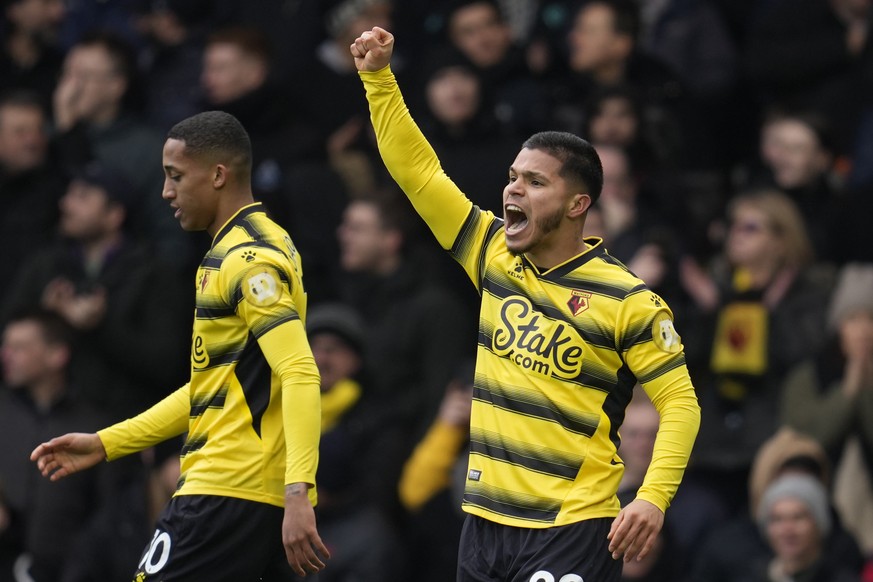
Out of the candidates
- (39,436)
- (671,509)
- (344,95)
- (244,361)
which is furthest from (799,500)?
(344,95)

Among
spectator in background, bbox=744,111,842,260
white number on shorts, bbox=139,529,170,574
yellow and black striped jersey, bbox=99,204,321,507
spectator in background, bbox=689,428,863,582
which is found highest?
spectator in background, bbox=744,111,842,260

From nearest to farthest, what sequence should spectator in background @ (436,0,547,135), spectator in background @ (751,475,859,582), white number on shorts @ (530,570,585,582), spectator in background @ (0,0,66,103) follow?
white number on shorts @ (530,570,585,582), spectator in background @ (751,475,859,582), spectator in background @ (436,0,547,135), spectator in background @ (0,0,66,103)

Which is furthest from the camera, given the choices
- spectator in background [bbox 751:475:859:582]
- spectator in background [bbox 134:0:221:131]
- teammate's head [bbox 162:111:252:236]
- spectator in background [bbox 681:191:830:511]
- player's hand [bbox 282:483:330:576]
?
spectator in background [bbox 134:0:221:131]

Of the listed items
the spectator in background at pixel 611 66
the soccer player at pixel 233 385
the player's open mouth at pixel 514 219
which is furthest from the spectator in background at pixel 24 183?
the player's open mouth at pixel 514 219

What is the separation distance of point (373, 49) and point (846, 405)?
4571mm

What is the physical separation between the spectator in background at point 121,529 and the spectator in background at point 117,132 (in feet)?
5.04

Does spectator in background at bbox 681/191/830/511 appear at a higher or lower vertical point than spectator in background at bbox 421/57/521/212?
lower

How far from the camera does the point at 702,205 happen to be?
37.6 ft

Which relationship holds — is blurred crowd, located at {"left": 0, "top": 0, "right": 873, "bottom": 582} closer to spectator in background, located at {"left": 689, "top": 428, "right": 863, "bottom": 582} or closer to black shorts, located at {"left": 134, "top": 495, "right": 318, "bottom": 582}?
spectator in background, located at {"left": 689, "top": 428, "right": 863, "bottom": 582}

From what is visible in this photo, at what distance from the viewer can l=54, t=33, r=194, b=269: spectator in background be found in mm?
11391

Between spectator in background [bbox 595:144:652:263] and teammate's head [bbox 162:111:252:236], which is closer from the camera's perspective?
teammate's head [bbox 162:111:252:236]

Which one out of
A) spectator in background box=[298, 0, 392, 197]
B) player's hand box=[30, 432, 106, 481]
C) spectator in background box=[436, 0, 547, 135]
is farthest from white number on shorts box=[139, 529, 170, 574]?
spectator in background box=[436, 0, 547, 135]

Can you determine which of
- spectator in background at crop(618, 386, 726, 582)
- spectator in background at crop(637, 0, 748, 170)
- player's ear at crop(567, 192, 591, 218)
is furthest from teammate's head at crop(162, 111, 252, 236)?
spectator in background at crop(637, 0, 748, 170)

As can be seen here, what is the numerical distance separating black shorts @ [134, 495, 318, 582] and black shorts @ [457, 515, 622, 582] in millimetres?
783
